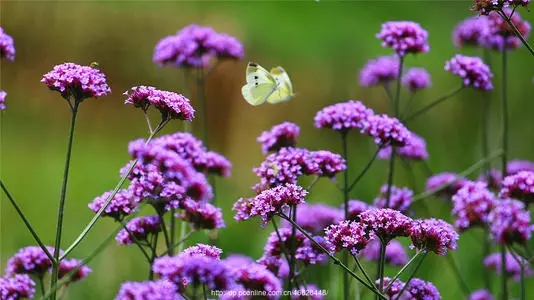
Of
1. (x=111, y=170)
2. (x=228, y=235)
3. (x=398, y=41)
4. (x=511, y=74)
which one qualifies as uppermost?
(x=511, y=74)

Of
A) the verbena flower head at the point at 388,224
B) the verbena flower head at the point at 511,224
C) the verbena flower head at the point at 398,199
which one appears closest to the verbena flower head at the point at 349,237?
the verbena flower head at the point at 388,224

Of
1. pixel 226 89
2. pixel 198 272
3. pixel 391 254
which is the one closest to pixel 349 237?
pixel 198 272

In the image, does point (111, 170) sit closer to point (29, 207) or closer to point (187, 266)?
point (29, 207)

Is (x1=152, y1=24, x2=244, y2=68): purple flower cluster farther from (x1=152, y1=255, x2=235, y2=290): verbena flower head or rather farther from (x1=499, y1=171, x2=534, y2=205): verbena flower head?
(x1=152, y1=255, x2=235, y2=290): verbena flower head

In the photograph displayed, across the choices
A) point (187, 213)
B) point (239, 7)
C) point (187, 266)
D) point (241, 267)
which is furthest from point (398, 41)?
point (239, 7)

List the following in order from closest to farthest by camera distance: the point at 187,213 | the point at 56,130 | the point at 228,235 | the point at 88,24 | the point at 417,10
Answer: the point at 187,213 → the point at 228,235 → the point at 56,130 → the point at 88,24 → the point at 417,10

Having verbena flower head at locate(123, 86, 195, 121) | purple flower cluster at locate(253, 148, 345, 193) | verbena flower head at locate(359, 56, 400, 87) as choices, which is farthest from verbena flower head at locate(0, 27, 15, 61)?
verbena flower head at locate(359, 56, 400, 87)
